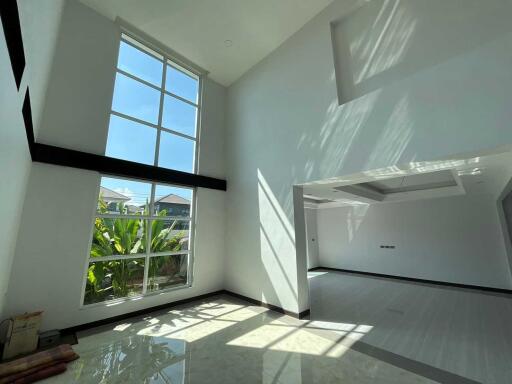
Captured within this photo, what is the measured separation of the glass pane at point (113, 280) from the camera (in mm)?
3885

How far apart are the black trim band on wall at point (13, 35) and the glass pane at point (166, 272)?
3851 mm

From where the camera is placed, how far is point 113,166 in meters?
4.08

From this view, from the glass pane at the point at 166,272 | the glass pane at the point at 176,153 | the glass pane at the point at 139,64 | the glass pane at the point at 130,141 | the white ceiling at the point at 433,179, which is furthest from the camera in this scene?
the glass pane at the point at 176,153

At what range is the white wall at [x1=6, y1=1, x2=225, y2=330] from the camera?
3.22 metres

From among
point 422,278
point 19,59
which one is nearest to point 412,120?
point 19,59

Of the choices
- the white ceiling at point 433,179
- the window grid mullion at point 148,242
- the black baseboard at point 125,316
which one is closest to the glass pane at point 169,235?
the window grid mullion at point 148,242

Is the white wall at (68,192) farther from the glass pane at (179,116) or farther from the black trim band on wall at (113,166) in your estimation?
the glass pane at (179,116)

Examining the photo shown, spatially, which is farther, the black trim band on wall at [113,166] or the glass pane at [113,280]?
the glass pane at [113,280]

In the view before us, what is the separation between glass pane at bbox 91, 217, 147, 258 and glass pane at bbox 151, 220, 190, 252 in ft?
0.75

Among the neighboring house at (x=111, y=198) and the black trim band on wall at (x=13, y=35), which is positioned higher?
the black trim band on wall at (x=13, y=35)

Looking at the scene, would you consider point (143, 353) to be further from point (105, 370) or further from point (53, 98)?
point (53, 98)

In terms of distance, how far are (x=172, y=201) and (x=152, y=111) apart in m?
2.17

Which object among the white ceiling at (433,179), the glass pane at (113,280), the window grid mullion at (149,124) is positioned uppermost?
the window grid mullion at (149,124)

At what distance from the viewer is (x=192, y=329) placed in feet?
11.9
